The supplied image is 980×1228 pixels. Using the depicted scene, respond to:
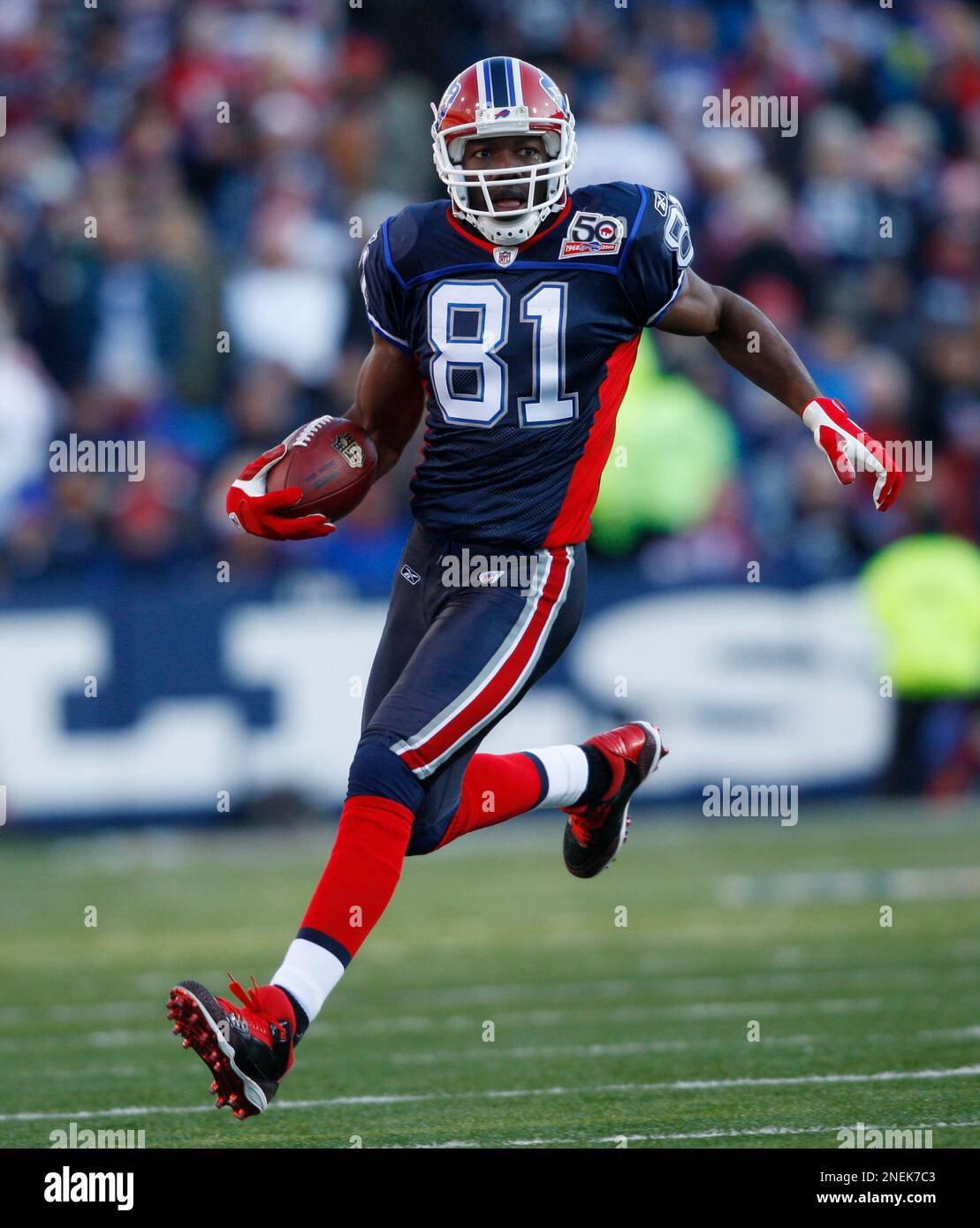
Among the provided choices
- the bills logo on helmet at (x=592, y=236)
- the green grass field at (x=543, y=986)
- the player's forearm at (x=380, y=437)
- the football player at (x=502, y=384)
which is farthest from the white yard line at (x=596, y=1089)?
the bills logo on helmet at (x=592, y=236)

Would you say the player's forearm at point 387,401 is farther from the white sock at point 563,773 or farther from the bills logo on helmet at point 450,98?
the white sock at point 563,773

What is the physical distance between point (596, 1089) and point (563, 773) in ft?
2.65

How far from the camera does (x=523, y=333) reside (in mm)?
4777

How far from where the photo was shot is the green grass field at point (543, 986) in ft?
15.6

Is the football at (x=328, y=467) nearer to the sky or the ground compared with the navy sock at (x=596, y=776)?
nearer to the sky

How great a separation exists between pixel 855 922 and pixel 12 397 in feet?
16.8

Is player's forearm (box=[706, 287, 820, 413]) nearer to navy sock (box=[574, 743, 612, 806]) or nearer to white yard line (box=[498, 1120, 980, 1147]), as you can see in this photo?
A: navy sock (box=[574, 743, 612, 806])

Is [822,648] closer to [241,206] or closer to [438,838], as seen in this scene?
[241,206]

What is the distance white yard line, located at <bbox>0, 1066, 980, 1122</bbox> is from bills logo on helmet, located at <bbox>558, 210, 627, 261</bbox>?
1.93m

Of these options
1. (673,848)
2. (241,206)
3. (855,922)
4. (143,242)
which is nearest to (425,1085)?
(855,922)

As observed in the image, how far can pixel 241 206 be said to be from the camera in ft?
40.0

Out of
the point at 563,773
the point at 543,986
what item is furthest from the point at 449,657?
the point at 543,986

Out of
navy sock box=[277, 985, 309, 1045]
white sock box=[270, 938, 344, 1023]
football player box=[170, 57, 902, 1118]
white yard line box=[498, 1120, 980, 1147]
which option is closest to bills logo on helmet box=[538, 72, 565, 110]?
football player box=[170, 57, 902, 1118]

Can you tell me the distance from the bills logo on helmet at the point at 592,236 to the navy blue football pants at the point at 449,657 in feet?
2.22
